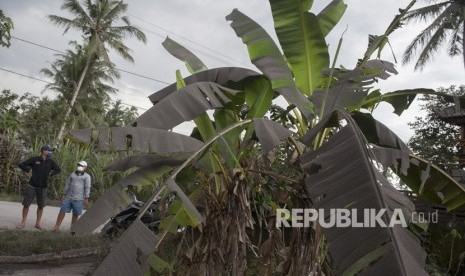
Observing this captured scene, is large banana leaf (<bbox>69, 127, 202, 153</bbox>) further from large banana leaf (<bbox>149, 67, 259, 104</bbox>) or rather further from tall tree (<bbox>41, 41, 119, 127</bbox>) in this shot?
tall tree (<bbox>41, 41, 119, 127</bbox>)

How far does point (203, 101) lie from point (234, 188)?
0.66 m

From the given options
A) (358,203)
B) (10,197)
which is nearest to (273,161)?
(358,203)

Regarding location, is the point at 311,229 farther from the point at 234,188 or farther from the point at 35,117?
the point at 35,117

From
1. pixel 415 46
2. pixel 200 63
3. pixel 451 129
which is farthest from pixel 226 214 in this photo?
pixel 451 129

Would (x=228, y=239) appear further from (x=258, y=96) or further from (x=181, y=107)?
(x=258, y=96)

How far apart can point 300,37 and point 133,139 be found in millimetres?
1561

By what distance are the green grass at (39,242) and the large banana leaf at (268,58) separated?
4.51 metres

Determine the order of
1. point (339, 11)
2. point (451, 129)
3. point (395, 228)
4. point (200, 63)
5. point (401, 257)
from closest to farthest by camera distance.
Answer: point (401, 257) → point (395, 228) → point (339, 11) → point (200, 63) → point (451, 129)

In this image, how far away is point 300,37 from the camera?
10.6ft

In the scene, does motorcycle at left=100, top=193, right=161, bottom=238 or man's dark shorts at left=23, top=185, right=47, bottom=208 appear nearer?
motorcycle at left=100, top=193, right=161, bottom=238

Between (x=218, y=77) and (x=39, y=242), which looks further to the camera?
(x=39, y=242)

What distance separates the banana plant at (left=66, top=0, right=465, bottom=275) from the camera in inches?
75.4

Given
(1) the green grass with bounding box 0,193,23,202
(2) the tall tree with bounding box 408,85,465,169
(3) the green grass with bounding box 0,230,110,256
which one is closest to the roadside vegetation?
(3) the green grass with bounding box 0,230,110,256

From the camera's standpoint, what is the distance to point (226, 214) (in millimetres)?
2975
